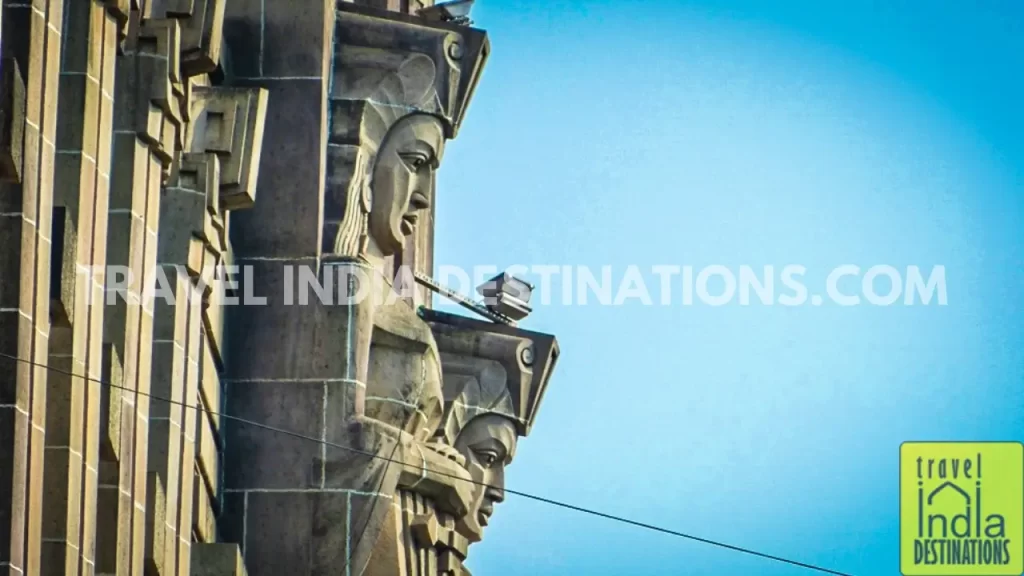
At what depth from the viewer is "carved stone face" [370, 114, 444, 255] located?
40.9 meters

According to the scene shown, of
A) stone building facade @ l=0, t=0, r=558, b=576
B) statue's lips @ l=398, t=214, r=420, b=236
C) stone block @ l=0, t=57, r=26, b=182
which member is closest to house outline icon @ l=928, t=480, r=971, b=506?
stone building facade @ l=0, t=0, r=558, b=576

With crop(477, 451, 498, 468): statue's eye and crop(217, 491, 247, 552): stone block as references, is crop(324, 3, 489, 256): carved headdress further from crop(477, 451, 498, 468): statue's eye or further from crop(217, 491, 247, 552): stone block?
crop(477, 451, 498, 468): statue's eye

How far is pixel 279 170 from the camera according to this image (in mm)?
39969

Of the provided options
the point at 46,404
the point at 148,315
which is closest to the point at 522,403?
the point at 148,315

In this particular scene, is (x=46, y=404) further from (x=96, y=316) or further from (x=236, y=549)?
(x=236, y=549)

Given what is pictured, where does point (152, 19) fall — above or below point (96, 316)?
above

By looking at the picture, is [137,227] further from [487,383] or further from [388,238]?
[487,383]

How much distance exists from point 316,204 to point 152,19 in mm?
6320

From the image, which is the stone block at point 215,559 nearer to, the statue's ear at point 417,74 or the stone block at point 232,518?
the stone block at point 232,518

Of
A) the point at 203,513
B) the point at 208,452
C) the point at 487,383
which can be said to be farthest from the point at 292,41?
the point at 487,383

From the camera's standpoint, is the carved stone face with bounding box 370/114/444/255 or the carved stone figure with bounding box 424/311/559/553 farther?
the carved stone figure with bounding box 424/311/559/553

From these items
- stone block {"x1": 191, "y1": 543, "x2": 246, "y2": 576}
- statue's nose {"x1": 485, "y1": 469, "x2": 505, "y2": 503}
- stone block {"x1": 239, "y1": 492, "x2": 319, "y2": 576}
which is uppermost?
statue's nose {"x1": 485, "y1": 469, "x2": 505, "y2": 503}

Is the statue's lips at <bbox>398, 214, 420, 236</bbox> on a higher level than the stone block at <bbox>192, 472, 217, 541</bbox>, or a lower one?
higher

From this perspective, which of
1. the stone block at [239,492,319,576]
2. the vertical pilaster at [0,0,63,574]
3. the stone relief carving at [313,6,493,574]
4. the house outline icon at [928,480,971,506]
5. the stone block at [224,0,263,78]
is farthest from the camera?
the house outline icon at [928,480,971,506]
